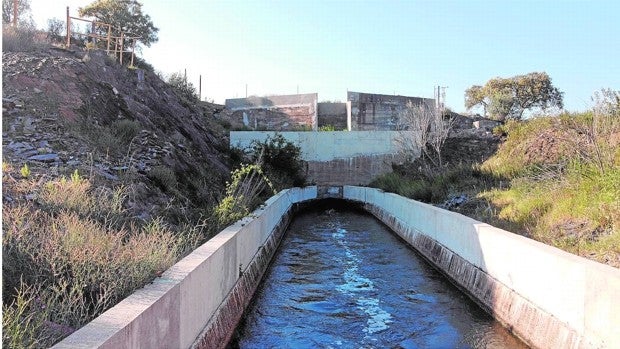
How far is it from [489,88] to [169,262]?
6494 centimetres

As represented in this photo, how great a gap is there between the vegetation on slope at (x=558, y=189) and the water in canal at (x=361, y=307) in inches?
63.3

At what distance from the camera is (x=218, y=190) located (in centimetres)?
1530

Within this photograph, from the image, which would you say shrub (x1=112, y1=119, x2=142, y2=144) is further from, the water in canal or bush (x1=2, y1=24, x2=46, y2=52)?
the water in canal

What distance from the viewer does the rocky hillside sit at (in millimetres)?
9918

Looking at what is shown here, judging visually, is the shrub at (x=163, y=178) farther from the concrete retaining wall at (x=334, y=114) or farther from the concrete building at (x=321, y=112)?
the concrete retaining wall at (x=334, y=114)

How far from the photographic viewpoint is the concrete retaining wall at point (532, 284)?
16.2ft

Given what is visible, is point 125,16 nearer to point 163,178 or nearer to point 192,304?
point 163,178

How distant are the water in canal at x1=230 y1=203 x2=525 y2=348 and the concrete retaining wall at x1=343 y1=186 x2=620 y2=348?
1.01ft

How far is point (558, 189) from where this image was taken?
9.58 metres

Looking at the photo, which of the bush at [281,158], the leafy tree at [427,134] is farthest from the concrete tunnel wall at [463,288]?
the bush at [281,158]

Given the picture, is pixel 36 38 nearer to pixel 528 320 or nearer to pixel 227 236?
pixel 227 236

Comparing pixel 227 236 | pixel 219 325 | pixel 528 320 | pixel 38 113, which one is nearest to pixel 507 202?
pixel 528 320

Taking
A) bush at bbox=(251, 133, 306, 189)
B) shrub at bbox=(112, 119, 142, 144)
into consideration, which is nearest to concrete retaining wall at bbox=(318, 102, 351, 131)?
bush at bbox=(251, 133, 306, 189)

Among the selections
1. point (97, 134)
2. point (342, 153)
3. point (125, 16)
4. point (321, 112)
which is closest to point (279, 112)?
point (321, 112)
